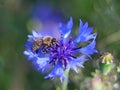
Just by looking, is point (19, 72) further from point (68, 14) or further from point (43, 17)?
point (43, 17)

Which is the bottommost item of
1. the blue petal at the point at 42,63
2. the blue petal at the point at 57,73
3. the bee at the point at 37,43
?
the blue petal at the point at 57,73

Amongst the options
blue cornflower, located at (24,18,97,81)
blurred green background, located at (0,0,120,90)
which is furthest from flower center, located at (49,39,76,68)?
blurred green background, located at (0,0,120,90)

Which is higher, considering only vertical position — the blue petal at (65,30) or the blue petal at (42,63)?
the blue petal at (65,30)

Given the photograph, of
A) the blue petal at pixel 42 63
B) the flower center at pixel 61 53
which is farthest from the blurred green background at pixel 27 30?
the blue petal at pixel 42 63

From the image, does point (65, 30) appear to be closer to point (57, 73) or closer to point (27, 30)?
point (57, 73)

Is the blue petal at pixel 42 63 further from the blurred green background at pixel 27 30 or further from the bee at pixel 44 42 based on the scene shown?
the blurred green background at pixel 27 30

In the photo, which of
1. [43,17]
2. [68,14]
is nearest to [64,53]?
[68,14]

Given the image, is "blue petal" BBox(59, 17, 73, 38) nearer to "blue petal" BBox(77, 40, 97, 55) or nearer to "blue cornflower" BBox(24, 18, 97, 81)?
"blue cornflower" BBox(24, 18, 97, 81)
